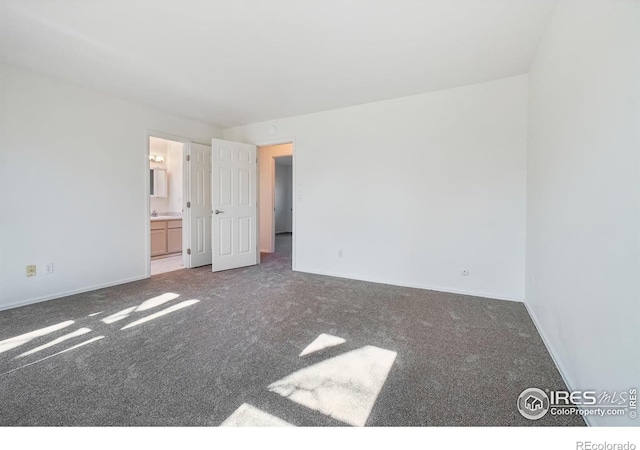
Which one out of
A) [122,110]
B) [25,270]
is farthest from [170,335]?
[122,110]

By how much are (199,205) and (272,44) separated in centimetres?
301

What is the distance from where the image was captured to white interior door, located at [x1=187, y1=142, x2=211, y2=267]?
14.4ft

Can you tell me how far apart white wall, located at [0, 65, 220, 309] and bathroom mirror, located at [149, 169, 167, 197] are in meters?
2.33

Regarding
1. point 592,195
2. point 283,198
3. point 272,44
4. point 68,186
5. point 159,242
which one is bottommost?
point 159,242

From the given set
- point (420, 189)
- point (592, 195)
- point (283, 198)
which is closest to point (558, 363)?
point (592, 195)

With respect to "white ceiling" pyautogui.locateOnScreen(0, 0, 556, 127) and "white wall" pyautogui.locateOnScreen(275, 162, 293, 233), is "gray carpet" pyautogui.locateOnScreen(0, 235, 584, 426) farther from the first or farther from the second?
"white wall" pyautogui.locateOnScreen(275, 162, 293, 233)

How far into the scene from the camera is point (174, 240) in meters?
5.55

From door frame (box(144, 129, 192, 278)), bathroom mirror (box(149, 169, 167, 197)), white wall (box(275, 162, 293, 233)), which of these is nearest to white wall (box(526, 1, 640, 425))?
door frame (box(144, 129, 192, 278))

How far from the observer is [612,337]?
1.09 meters

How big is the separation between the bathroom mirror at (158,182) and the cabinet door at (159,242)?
104 cm

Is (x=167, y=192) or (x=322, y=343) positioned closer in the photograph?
(x=322, y=343)

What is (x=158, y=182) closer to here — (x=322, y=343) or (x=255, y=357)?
(x=255, y=357)

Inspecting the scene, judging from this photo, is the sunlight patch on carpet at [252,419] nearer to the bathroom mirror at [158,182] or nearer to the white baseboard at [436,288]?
the white baseboard at [436,288]

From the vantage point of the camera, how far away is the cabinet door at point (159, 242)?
203 inches
